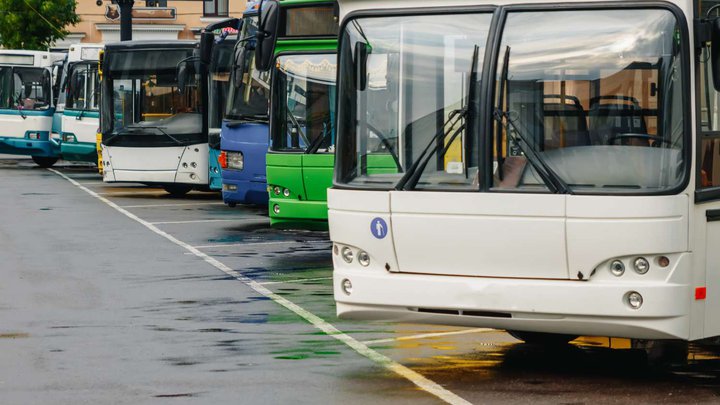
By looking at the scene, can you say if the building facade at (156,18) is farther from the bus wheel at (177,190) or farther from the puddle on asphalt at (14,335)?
the puddle on asphalt at (14,335)

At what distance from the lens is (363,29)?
9.86m

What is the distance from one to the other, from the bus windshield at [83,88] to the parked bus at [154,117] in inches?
251

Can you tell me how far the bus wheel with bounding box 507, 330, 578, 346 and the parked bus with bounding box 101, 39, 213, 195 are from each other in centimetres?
1779

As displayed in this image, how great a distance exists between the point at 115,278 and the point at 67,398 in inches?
266

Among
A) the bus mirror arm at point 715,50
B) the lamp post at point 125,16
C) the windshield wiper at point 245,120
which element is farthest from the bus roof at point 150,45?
the bus mirror arm at point 715,50

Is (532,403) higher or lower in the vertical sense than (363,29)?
lower

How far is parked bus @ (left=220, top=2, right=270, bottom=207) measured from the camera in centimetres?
2167

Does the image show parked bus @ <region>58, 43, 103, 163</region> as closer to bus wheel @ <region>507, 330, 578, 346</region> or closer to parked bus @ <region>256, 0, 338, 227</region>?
parked bus @ <region>256, 0, 338, 227</region>

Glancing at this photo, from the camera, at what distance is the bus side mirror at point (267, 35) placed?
41.2 ft

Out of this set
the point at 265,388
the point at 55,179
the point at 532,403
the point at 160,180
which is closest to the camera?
the point at 532,403

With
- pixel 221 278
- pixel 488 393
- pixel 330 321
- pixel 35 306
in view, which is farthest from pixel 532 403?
pixel 221 278

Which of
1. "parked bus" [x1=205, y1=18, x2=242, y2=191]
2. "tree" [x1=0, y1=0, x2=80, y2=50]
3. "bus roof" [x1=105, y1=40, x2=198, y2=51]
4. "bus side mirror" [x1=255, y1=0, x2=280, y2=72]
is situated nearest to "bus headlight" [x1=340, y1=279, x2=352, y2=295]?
"bus side mirror" [x1=255, y1=0, x2=280, y2=72]

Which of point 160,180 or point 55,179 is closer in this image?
point 160,180

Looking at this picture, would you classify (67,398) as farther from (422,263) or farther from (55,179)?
(55,179)
